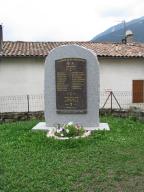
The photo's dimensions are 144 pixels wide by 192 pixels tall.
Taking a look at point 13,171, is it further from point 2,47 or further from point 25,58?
point 2,47

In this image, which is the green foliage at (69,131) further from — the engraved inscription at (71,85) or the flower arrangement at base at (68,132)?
the engraved inscription at (71,85)

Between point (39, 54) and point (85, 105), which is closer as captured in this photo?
point (85, 105)

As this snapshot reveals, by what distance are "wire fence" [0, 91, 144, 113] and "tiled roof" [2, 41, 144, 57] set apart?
90.0 inches

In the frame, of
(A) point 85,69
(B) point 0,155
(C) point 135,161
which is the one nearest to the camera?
(C) point 135,161

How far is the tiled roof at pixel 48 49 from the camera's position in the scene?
956 inches

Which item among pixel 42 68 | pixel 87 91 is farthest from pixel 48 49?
pixel 87 91

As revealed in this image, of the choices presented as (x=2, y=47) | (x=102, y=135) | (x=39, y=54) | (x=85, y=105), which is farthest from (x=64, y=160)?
(x=2, y=47)

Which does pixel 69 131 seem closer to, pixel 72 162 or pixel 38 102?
pixel 72 162

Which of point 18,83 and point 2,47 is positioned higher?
point 2,47

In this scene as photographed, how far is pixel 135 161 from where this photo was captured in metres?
8.17

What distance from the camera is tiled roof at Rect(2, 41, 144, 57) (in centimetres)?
2428

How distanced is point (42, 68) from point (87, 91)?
1277 cm

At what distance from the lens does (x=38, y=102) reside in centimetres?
2355

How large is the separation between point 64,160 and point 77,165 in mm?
481
